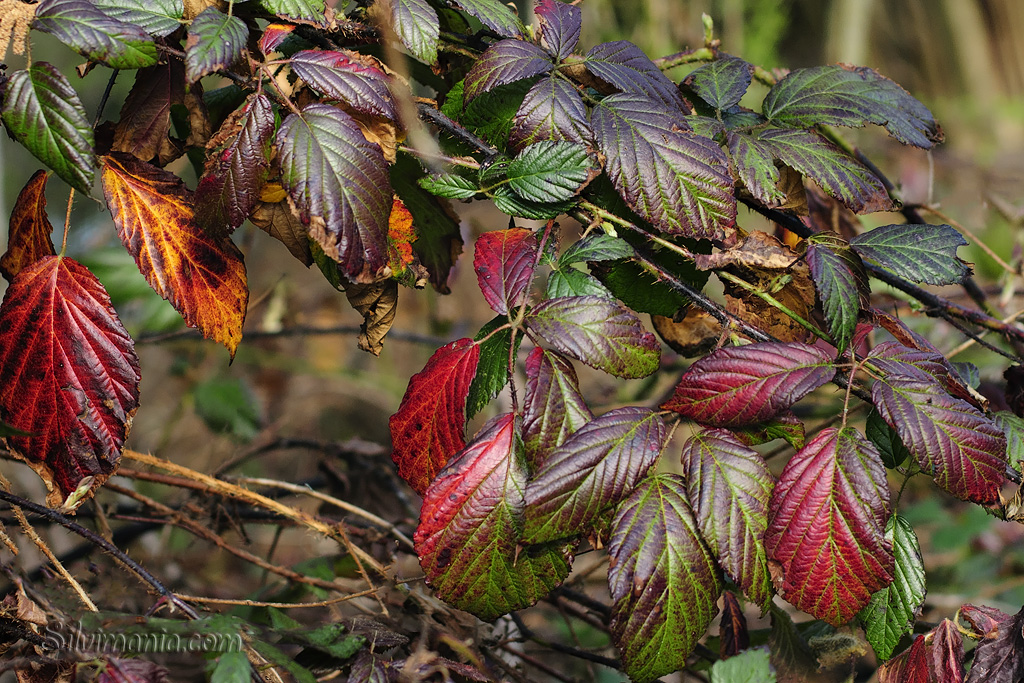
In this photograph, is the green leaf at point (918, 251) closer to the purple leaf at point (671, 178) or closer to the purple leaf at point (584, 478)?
the purple leaf at point (671, 178)

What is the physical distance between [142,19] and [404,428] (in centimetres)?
Answer: 48

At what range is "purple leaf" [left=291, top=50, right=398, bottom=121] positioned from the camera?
0.66 m

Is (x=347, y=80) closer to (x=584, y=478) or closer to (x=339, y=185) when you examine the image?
(x=339, y=185)

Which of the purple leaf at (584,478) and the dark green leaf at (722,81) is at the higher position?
the dark green leaf at (722,81)

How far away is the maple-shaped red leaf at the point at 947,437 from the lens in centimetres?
62

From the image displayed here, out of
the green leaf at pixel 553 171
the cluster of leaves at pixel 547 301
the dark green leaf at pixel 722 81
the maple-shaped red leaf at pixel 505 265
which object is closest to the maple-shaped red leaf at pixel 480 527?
the cluster of leaves at pixel 547 301

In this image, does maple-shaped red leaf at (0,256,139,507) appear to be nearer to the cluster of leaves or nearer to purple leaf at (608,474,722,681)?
the cluster of leaves

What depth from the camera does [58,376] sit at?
661 millimetres

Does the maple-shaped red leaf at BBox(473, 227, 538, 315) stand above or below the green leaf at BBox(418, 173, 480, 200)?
below

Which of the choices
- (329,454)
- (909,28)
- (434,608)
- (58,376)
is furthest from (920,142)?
(909,28)

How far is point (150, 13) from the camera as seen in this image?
0.68 meters

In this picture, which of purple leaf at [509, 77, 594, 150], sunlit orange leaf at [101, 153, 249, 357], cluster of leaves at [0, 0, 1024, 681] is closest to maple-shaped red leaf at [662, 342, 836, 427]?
cluster of leaves at [0, 0, 1024, 681]

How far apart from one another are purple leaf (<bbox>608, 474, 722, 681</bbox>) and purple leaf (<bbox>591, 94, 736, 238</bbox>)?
27cm

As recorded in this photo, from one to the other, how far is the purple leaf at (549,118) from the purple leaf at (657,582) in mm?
371
